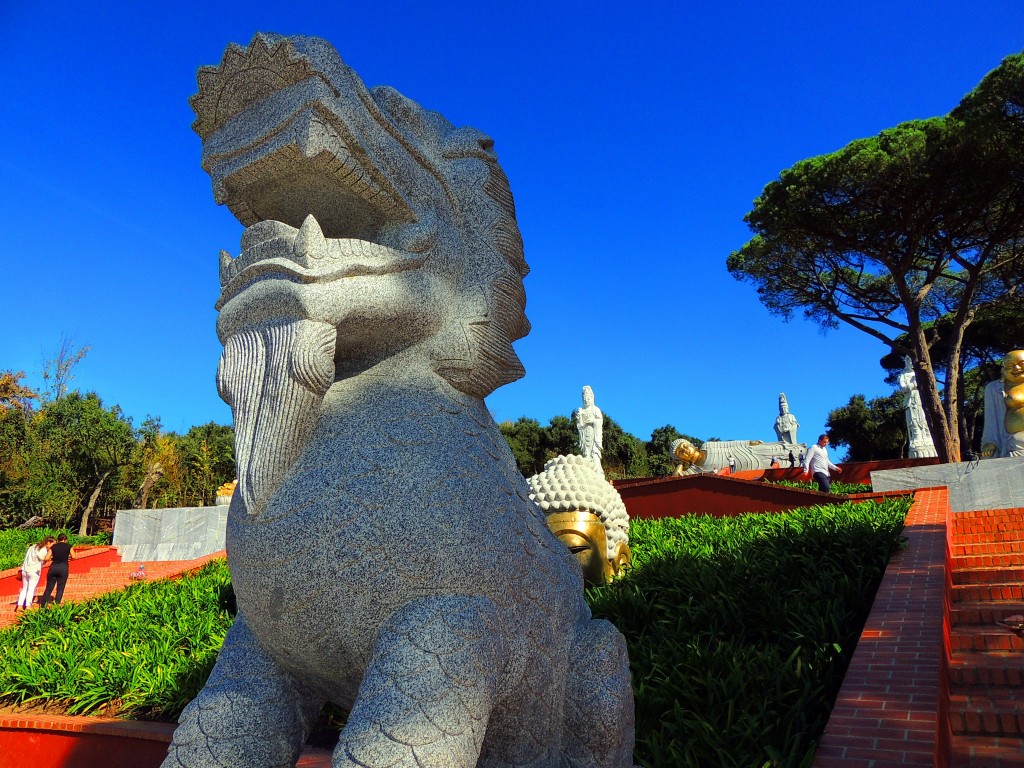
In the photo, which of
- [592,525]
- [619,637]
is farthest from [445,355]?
[592,525]

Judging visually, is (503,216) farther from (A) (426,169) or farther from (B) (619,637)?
(B) (619,637)

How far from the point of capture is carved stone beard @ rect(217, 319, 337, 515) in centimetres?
164

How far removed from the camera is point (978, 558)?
596 centimetres

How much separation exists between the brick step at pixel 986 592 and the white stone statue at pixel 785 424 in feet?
68.2

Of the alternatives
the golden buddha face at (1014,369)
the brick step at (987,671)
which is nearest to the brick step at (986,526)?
the brick step at (987,671)

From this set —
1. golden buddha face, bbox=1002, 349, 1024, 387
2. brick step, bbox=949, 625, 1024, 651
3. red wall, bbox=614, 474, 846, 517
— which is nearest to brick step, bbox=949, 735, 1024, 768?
brick step, bbox=949, 625, 1024, 651

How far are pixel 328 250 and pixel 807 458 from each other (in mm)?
12375

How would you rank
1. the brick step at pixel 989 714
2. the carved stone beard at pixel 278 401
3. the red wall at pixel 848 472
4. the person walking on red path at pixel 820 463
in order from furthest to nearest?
the red wall at pixel 848 472 → the person walking on red path at pixel 820 463 → the brick step at pixel 989 714 → the carved stone beard at pixel 278 401

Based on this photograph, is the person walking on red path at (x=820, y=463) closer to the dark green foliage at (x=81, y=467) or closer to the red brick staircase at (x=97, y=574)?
the red brick staircase at (x=97, y=574)

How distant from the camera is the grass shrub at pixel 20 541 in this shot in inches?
569

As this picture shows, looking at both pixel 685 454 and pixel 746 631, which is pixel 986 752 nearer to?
pixel 746 631

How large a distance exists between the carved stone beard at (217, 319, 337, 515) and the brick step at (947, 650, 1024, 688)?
13.8ft

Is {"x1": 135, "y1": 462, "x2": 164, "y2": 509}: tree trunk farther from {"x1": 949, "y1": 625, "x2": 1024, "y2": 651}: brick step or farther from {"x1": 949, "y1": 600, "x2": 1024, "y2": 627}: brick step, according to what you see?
{"x1": 949, "y1": 625, "x2": 1024, "y2": 651}: brick step

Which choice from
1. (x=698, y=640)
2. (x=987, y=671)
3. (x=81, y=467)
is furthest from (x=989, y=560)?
(x=81, y=467)
